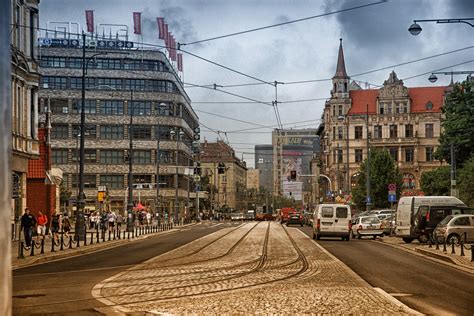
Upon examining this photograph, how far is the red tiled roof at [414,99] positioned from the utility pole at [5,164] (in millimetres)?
109037

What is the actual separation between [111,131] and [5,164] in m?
100.0

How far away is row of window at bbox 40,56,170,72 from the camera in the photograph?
325 ft

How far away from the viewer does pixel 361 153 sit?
113500mm

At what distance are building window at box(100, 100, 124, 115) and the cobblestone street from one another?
263 ft

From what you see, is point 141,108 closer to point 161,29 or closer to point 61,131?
point 61,131

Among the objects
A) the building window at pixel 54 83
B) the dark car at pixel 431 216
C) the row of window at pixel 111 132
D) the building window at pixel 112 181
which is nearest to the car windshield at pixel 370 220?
the dark car at pixel 431 216

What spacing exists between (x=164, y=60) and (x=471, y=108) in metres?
49.2

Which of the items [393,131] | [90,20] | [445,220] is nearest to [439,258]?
[445,220]

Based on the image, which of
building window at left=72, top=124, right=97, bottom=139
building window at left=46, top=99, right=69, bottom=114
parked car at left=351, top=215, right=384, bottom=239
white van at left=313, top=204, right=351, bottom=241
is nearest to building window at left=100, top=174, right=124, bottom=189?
building window at left=72, top=124, right=97, bottom=139

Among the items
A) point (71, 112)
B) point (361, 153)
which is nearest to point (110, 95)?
point (71, 112)

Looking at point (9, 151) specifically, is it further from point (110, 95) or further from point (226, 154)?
point (226, 154)

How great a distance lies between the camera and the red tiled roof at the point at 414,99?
364ft

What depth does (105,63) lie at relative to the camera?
99938mm

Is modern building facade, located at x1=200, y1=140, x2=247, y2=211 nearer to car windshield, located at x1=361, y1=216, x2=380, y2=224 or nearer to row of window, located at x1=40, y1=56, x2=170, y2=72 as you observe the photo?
row of window, located at x1=40, y1=56, x2=170, y2=72
